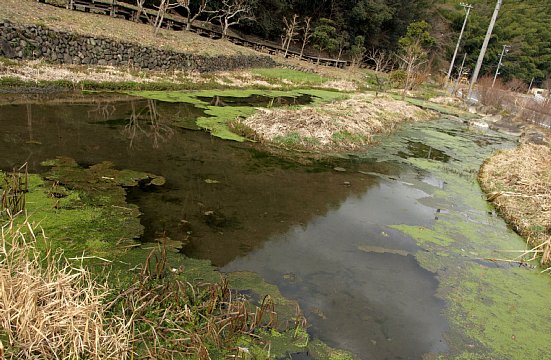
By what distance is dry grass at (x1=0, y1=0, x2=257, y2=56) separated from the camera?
14195 millimetres

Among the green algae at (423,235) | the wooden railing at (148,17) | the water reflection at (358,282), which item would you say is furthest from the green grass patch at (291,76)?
the water reflection at (358,282)

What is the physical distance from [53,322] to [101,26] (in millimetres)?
16886

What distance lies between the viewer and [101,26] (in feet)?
55.2

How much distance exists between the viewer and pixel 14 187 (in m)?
5.49

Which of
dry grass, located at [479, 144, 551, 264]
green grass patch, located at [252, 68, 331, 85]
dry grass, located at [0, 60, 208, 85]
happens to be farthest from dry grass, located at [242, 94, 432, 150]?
green grass patch, located at [252, 68, 331, 85]

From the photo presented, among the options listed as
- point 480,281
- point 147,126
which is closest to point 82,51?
point 147,126

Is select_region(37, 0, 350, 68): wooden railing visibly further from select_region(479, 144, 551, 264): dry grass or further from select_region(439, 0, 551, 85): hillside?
select_region(439, 0, 551, 85): hillside

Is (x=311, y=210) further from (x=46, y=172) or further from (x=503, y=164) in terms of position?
(x=503, y=164)

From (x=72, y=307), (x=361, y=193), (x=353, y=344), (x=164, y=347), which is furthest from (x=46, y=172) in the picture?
(x=361, y=193)

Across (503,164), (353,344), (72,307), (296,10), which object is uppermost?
(296,10)

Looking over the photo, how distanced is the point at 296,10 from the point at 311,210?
3414 cm

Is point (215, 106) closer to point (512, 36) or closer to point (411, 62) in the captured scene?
point (411, 62)

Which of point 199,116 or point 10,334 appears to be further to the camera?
point 199,116

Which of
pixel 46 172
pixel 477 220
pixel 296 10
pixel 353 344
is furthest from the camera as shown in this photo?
pixel 296 10
